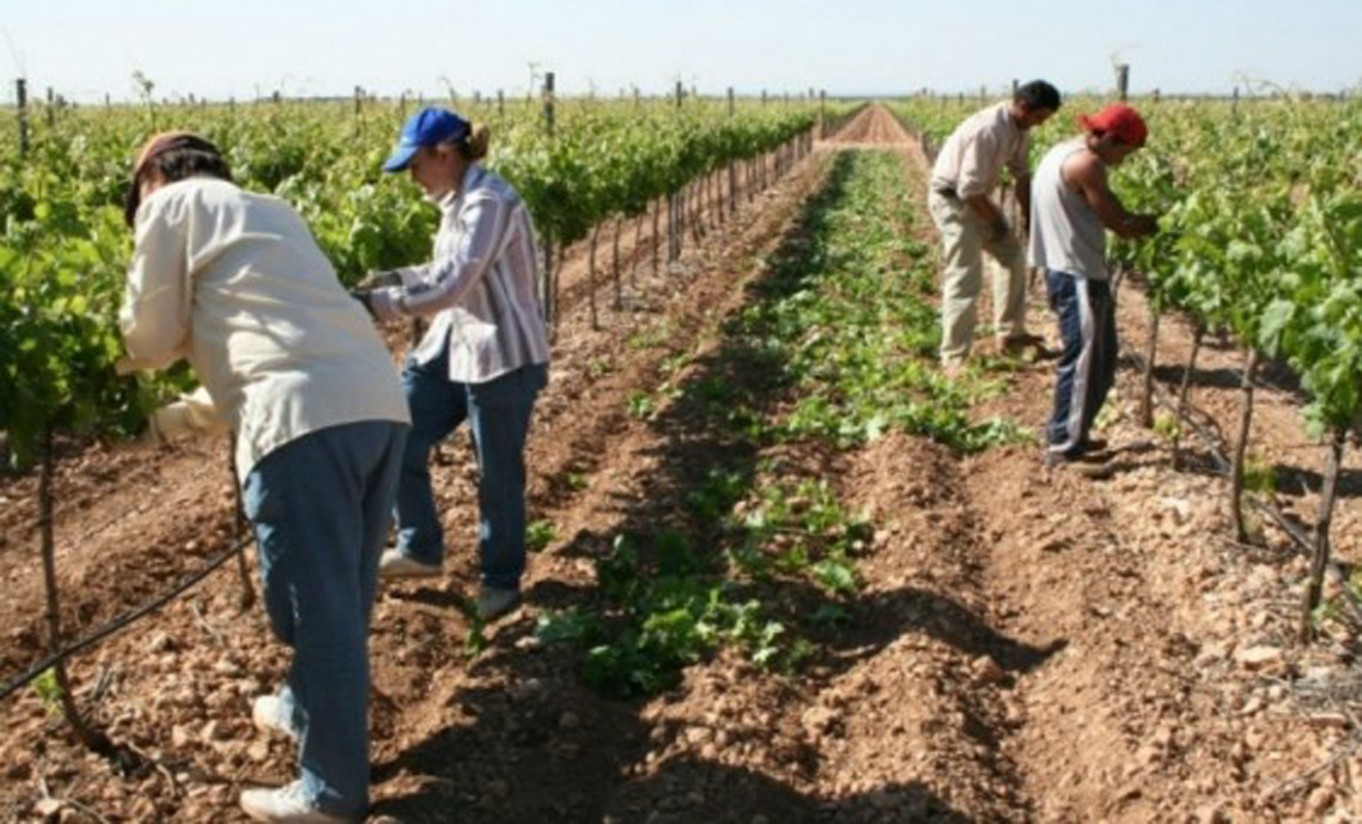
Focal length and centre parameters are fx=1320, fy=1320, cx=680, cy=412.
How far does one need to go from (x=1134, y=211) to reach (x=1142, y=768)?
16.5 ft

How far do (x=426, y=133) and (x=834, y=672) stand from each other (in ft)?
8.23

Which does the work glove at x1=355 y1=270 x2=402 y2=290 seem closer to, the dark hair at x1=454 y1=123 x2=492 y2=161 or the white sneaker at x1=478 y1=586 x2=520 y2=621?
the dark hair at x1=454 y1=123 x2=492 y2=161

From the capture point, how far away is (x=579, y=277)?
1472 centimetres

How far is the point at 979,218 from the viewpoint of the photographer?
9.00 meters

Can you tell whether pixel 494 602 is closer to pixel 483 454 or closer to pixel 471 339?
pixel 483 454

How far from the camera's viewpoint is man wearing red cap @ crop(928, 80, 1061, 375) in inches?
341

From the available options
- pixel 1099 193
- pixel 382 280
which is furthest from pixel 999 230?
pixel 382 280

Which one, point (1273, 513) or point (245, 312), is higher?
point (245, 312)

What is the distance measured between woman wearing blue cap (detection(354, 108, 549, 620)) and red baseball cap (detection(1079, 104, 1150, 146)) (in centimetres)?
311

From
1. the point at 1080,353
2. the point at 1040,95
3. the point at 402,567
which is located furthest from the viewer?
the point at 1040,95

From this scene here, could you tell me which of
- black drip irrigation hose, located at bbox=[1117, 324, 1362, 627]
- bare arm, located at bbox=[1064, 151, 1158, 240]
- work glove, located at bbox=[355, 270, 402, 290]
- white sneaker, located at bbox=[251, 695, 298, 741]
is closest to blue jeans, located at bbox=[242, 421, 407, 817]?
white sneaker, located at bbox=[251, 695, 298, 741]

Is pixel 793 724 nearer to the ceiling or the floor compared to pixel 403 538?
nearer to the floor

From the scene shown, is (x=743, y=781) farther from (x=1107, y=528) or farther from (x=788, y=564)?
(x=1107, y=528)

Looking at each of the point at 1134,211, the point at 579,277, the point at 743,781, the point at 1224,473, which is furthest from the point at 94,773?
the point at 579,277
